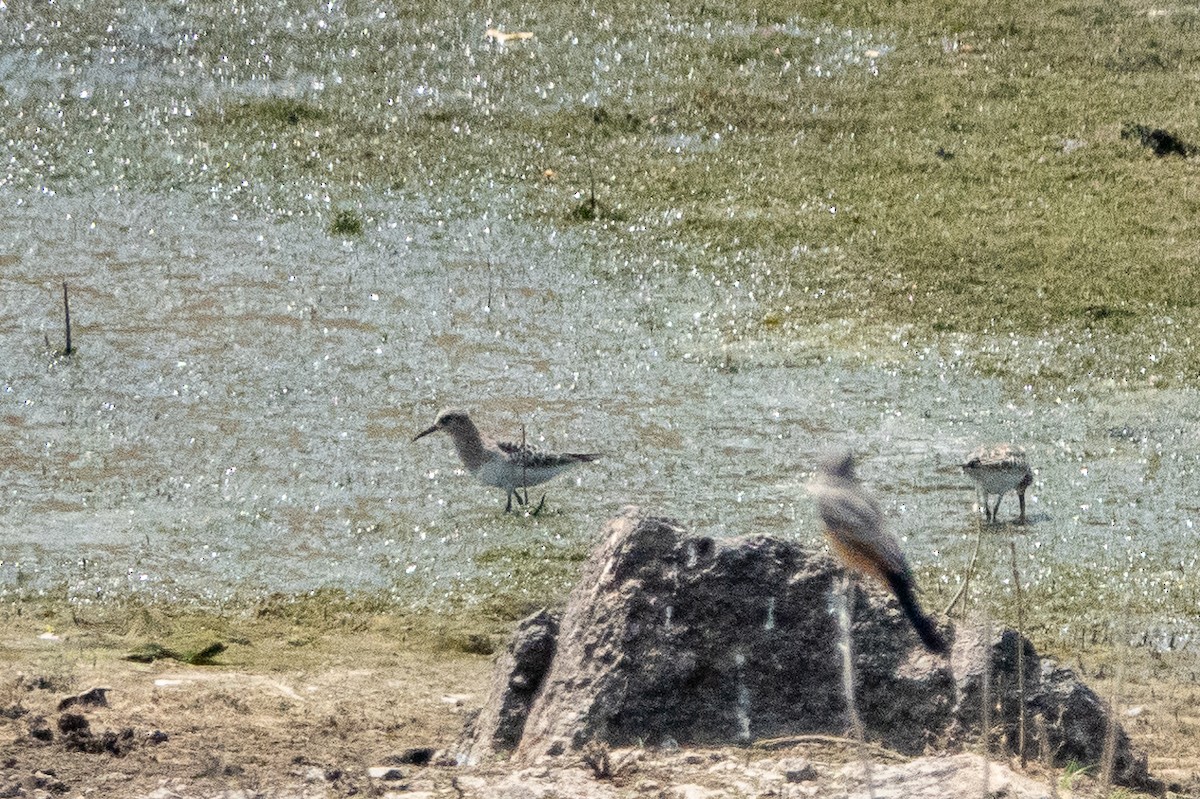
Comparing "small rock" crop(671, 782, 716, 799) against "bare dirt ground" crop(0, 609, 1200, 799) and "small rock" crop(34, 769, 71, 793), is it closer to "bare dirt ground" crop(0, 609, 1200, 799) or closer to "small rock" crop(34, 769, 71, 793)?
"bare dirt ground" crop(0, 609, 1200, 799)

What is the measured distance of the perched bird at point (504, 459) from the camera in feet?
25.3

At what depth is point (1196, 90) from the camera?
12.3m

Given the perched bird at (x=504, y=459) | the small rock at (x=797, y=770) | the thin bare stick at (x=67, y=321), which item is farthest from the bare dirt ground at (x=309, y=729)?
the thin bare stick at (x=67, y=321)

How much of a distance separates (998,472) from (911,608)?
9.78 feet

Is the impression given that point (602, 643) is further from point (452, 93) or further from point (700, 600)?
point (452, 93)

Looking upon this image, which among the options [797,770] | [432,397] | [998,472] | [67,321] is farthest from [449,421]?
[797,770]

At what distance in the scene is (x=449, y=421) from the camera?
8.05 m

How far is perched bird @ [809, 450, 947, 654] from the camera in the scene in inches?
181

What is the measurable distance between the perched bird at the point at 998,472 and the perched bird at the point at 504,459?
1.54 meters

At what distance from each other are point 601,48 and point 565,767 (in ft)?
28.7

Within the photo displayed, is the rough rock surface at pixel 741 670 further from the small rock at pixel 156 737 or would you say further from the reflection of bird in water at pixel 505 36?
the reflection of bird in water at pixel 505 36

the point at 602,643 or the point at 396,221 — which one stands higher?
A: the point at 396,221

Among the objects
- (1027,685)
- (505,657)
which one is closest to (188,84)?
(505,657)

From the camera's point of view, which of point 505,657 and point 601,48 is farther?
point 601,48
